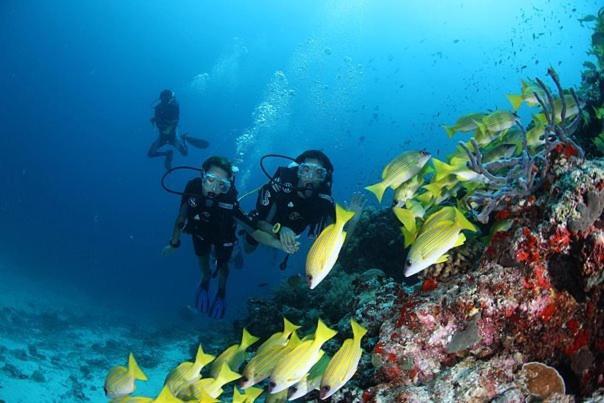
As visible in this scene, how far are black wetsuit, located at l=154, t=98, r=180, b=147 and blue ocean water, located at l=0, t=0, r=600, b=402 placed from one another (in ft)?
186

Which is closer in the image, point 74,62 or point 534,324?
point 534,324

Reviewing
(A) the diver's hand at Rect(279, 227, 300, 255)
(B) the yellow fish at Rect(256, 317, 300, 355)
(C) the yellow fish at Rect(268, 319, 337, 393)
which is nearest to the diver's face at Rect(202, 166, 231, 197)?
(A) the diver's hand at Rect(279, 227, 300, 255)

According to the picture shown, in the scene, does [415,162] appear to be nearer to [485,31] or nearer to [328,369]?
[328,369]

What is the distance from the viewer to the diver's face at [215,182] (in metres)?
7.60

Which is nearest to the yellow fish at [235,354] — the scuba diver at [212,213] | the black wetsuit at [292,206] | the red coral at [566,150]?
the red coral at [566,150]

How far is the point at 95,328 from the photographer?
2136cm

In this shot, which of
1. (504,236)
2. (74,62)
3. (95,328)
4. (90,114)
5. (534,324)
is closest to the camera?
(534,324)

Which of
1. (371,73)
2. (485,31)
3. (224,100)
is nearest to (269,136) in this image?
(224,100)

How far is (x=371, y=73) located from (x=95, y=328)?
15070 centimetres

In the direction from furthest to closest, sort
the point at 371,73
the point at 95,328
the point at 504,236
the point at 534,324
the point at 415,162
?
1. the point at 371,73
2. the point at 95,328
3. the point at 415,162
4. the point at 504,236
5. the point at 534,324

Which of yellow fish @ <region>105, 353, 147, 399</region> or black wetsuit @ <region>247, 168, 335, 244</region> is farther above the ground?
black wetsuit @ <region>247, 168, 335, 244</region>

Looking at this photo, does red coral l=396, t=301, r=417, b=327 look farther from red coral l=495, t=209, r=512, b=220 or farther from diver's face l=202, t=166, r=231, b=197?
diver's face l=202, t=166, r=231, b=197

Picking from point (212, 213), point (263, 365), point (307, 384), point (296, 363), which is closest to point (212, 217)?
point (212, 213)

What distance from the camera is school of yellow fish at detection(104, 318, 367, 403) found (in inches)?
102
